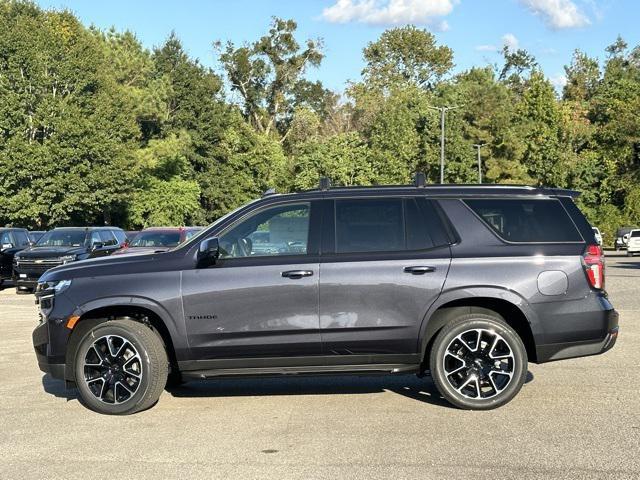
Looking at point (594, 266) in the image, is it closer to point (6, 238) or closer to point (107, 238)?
point (107, 238)

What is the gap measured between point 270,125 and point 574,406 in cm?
7873

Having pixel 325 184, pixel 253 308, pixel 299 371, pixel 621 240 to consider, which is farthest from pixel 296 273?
pixel 621 240

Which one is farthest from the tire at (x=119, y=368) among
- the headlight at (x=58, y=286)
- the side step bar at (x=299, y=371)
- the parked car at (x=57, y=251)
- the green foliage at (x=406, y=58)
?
the green foliage at (x=406, y=58)

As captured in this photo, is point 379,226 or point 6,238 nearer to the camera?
point 379,226

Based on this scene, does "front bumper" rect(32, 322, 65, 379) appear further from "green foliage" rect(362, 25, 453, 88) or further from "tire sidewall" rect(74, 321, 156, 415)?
"green foliage" rect(362, 25, 453, 88)

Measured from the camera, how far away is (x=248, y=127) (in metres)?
72.2

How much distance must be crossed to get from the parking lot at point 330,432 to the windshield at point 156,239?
38.9 ft

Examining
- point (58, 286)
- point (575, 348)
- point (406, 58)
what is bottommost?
point (575, 348)

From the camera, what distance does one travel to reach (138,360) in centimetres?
734

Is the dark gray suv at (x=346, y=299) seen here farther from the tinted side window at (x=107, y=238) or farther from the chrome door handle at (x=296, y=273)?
the tinted side window at (x=107, y=238)

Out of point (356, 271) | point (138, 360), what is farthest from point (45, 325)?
point (356, 271)

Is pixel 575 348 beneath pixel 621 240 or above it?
above

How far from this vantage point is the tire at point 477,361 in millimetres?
7285

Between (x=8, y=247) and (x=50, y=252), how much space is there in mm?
3096
